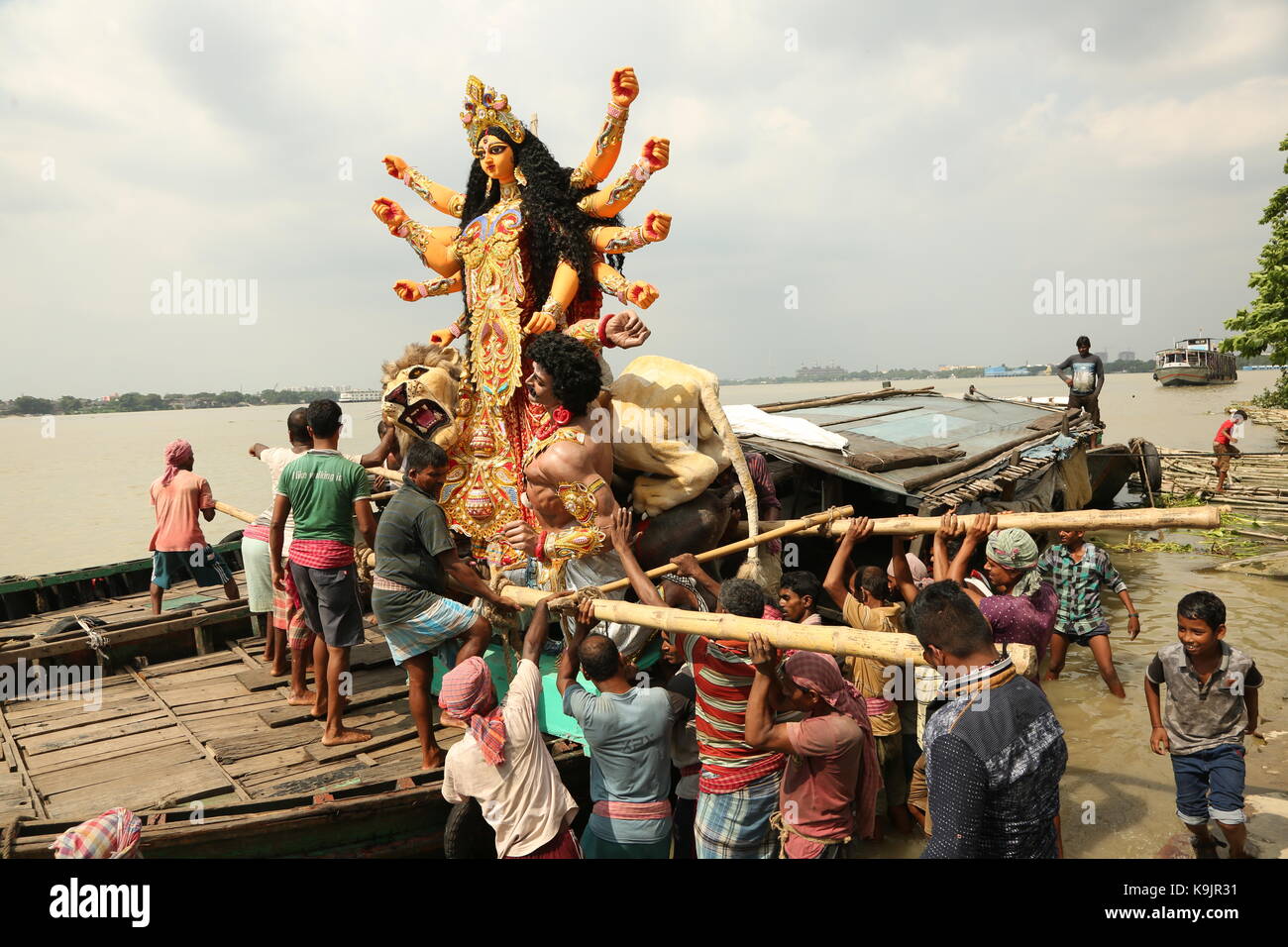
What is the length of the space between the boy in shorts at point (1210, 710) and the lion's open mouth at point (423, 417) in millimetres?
4370

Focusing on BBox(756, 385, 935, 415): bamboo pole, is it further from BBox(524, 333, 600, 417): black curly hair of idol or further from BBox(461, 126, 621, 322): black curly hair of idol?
BBox(524, 333, 600, 417): black curly hair of idol

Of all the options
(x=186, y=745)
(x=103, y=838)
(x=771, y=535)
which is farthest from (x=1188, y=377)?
(x=103, y=838)

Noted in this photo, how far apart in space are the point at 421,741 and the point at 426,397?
2331mm

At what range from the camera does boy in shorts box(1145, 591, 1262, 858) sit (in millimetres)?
3615

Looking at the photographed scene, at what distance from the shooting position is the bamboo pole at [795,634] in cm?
241

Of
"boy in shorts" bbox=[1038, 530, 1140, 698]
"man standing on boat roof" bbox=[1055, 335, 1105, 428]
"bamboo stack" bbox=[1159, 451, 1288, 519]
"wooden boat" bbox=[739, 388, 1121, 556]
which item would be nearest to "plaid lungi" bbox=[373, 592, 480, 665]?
"wooden boat" bbox=[739, 388, 1121, 556]

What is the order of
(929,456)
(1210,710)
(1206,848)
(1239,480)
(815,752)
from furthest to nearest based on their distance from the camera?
1. (1239,480)
2. (929,456)
3. (1206,848)
4. (1210,710)
5. (815,752)

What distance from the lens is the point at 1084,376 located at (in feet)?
37.0

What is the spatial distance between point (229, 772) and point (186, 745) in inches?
21.8

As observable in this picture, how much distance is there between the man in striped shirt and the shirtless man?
3.76 feet

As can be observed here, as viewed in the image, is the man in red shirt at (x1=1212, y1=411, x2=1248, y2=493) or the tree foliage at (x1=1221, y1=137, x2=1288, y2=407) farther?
the tree foliage at (x1=1221, y1=137, x2=1288, y2=407)

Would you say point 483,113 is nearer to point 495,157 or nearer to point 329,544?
point 495,157
